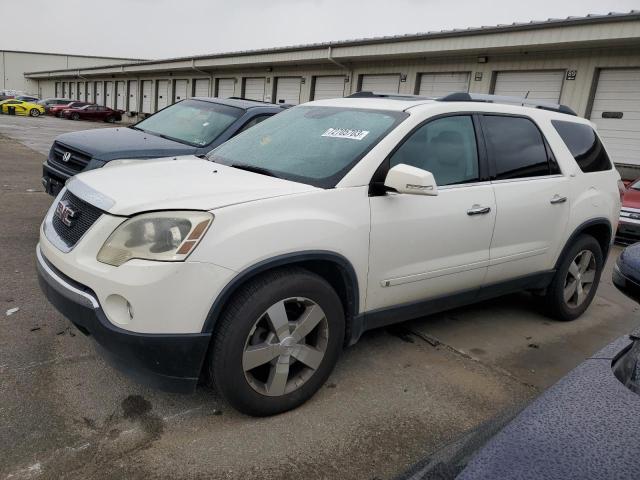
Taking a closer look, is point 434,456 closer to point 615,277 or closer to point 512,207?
point 615,277

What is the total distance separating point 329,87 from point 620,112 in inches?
466

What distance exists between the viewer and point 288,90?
24172 mm

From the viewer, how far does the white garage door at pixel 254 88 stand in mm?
26125

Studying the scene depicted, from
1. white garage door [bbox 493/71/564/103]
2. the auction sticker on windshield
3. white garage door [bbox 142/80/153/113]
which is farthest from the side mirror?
white garage door [bbox 142/80/153/113]

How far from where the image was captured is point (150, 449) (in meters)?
2.53

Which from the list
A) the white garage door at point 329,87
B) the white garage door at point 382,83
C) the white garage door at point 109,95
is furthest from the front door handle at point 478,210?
the white garage door at point 109,95

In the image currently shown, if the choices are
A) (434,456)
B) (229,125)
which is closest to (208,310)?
(434,456)

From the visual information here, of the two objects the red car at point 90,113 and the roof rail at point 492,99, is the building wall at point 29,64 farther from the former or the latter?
the roof rail at point 492,99

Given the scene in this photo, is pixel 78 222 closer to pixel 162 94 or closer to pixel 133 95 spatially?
pixel 162 94

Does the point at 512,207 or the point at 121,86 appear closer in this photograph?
Answer: the point at 512,207

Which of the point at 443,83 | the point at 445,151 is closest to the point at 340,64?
the point at 443,83

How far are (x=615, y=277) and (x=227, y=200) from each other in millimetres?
1826

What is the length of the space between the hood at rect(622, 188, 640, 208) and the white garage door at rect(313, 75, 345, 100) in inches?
534

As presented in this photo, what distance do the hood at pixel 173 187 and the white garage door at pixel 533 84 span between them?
A: 13.0 meters
